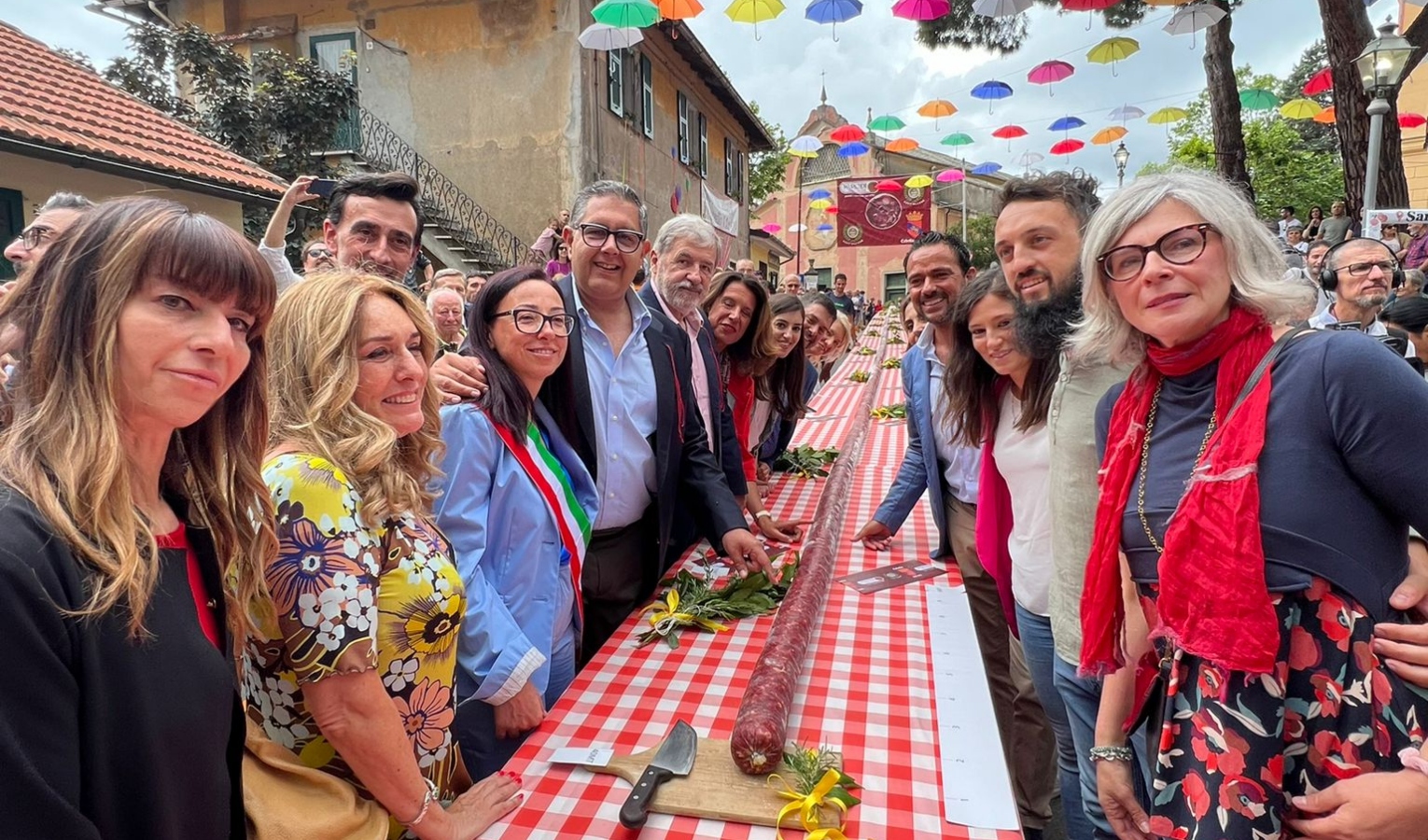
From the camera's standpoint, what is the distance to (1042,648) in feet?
7.84

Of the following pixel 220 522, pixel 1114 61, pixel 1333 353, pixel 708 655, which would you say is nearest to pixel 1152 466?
pixel 1333 353

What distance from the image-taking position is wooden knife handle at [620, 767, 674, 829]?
1380mm

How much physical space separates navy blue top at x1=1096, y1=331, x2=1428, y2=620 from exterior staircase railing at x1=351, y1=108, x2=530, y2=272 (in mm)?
12229

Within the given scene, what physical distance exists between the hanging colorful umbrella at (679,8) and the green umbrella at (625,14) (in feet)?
0.40

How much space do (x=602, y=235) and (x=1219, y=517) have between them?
2.20 meters

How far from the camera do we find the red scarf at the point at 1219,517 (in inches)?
52.4

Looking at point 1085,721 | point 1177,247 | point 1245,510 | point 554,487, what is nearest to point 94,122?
point 554,487

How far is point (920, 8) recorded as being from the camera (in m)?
11.2

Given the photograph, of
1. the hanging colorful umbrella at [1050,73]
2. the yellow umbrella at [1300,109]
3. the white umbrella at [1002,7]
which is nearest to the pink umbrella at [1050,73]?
the hanging colorful umbrella at [1050,73]

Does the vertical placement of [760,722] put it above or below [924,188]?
below

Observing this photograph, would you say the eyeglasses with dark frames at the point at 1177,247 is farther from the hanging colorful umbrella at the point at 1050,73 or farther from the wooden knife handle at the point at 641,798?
the hanging colorful umbrella at the point at 1050,73

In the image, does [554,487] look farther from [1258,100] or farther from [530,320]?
[1258,100]

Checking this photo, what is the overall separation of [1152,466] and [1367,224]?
9.71 metres

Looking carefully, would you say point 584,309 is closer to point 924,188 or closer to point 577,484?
point 577,484
